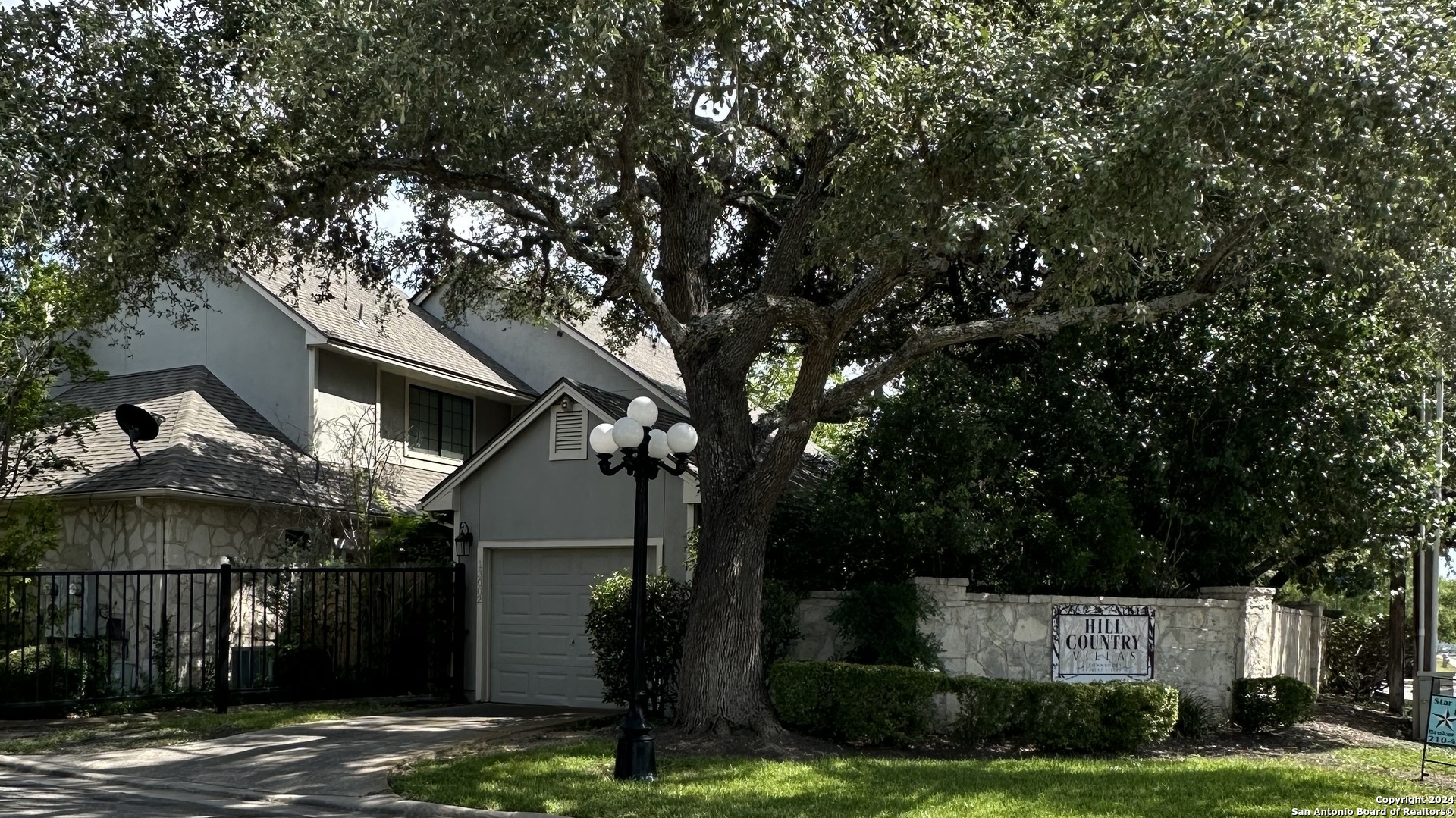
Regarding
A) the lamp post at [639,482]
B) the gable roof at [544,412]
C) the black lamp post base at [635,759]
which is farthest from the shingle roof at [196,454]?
the black lamp post base at [635,759]

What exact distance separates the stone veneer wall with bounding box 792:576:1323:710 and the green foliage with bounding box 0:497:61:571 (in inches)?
398

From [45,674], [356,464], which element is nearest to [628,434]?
[45,674]

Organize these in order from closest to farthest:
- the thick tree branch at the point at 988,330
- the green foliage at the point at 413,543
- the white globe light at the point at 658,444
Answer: the white globe light at the point at 658,444 < the thick tree branch at the point at 988,330 < the green foliage at the point at 413,543

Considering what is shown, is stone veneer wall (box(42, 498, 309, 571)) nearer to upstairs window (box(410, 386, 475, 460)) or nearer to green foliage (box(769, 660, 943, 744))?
upstairs window (box(410, 386, 475, 460))

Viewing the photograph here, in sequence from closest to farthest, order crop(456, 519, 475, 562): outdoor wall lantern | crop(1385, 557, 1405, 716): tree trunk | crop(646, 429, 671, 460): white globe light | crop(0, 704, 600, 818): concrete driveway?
crop(0, 704, 600, 818): concrete driveway
crop(646, 429, 671, 460): white globe light
crop(456, 519, 475, 562): outdoor wall lantern
crop(1385, 557, 1405, 716): tree trunk

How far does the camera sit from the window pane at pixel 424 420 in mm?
21828

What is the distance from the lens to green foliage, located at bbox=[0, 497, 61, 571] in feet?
54.1

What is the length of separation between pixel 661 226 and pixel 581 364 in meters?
8.53

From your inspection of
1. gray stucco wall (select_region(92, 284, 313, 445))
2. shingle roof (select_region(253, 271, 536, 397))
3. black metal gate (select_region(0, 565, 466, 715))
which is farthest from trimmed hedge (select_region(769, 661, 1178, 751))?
gray stucco wall (select_region(92, 284, 313, 445))

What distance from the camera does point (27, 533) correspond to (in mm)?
16750

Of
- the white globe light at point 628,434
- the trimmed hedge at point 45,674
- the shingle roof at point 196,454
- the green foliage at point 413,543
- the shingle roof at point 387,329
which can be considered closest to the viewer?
the white globe light at point 628,434

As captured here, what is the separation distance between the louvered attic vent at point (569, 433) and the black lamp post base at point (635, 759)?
22.6 ft

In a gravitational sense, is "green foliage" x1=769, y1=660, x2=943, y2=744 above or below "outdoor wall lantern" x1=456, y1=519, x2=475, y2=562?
below

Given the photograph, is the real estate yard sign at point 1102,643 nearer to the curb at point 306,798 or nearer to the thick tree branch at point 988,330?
the thick tree branch at point 988,330
